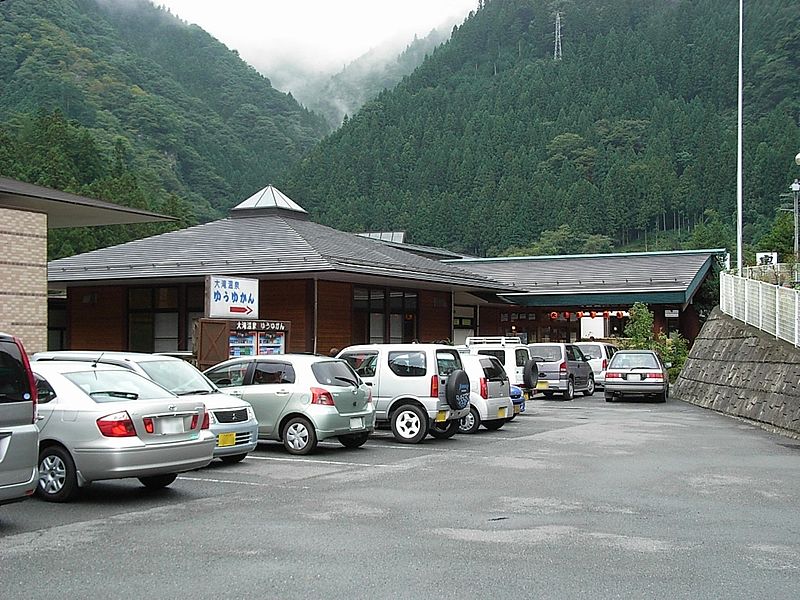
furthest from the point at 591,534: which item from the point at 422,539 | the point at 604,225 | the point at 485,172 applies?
the point at 485,172

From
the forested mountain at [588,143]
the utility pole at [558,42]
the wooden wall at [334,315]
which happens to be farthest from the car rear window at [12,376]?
the utility pole at [558,42]

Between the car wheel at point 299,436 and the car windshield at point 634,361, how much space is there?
16.1 metres

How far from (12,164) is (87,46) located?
35.9 m

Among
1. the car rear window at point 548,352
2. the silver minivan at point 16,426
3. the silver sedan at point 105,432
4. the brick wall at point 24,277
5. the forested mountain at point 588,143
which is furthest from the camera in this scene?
the forested mountain at point 588,143

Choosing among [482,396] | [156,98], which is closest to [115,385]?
[482,396]

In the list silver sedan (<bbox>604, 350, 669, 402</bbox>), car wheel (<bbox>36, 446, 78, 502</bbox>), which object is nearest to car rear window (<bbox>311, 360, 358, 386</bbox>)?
car wheel (<bbox>36, 446, 78, 502</bbox>)

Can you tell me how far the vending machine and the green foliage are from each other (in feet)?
61.8

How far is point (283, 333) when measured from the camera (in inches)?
883

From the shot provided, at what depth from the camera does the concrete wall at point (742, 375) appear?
19.5m

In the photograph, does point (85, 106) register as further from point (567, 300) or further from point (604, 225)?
point (567, 300)

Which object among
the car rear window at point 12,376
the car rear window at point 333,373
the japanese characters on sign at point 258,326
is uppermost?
the japanese characters on sign at point 258,326

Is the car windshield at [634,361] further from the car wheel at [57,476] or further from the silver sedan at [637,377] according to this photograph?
the car wheel at [57,476]

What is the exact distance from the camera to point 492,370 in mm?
19031

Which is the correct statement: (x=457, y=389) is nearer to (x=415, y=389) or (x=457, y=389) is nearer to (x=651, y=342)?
(x=415, y=389)
